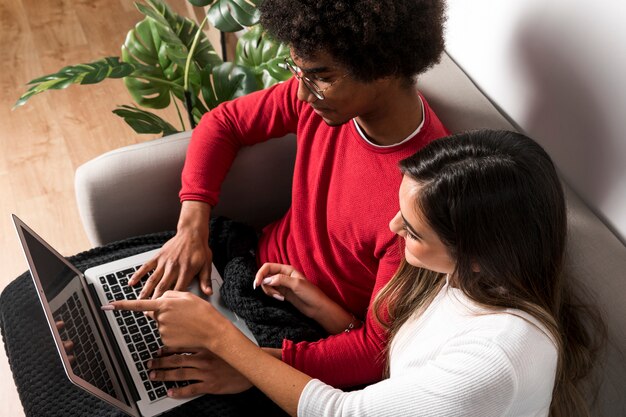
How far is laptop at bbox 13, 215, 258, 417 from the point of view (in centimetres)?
114

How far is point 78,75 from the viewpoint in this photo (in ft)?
5.11

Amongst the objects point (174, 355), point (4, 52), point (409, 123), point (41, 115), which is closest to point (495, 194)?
point (409, 123)

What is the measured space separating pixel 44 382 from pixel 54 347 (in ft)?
0.23

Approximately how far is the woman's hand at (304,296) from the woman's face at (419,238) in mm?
324

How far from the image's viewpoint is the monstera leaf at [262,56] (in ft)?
A: 5.55

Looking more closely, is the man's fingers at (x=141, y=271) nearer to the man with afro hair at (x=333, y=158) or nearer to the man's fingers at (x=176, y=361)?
the man with afro hair at (x=333, y=158)

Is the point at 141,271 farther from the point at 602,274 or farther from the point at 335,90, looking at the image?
the point at 602,274

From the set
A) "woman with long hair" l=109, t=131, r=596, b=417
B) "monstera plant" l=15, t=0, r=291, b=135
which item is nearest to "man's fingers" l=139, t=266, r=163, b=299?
"woman with long hair" l=109, t=131, r=596, b=417

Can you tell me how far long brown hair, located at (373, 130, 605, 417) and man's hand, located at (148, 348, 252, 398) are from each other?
440 mm

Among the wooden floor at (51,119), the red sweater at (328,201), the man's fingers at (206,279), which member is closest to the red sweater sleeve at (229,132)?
the red sweater at (328,201)


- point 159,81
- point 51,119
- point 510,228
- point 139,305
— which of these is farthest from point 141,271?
point 51,119

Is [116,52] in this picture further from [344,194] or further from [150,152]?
[344,194]

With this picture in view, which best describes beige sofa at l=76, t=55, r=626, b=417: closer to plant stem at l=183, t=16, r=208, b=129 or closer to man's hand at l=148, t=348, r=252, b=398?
plant stem at l=183, t=16, r=208, b=129

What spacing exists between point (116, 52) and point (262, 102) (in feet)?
4.94
